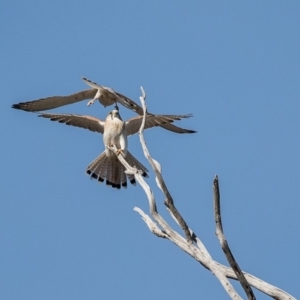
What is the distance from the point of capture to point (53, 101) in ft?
32.5

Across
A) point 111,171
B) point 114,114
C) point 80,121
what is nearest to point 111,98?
point 114,114

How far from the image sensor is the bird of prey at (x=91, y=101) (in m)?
9.69

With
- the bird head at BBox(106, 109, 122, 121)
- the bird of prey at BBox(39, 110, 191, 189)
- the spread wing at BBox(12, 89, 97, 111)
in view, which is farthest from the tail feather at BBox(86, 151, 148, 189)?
the spread wing at BBox(12, 89, 97, 111)

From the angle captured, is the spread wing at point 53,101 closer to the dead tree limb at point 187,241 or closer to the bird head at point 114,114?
the bird head at point 114,114

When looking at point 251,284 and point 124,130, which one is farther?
point 124,130

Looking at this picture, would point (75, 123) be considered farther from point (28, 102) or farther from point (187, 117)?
point (187, 117)

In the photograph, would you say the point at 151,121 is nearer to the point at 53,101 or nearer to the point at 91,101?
the point at 91,101

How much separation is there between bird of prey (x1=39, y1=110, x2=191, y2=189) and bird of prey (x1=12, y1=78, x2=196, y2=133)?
111 mm

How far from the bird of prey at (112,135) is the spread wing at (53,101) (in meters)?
0.12

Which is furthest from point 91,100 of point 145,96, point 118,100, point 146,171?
point 145,96

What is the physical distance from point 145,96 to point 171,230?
0.99 metres

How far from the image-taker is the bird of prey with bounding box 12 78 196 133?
9.69m

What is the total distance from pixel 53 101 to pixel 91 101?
59 cm

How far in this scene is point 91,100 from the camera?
9.80 m
